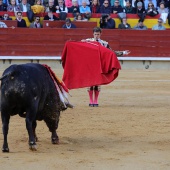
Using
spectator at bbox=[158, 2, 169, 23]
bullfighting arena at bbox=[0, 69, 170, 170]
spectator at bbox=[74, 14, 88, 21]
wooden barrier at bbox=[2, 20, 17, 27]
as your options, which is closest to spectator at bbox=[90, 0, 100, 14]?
spectator at bbox=[74, 14, 88, 21]

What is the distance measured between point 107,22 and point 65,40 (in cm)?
115

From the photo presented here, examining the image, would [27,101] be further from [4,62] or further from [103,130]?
[4,62]

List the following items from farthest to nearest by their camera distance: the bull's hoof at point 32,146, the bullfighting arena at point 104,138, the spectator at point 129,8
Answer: the spectator at point 129,8 → the bull's hoof at point 32,146 → the bullfighting arena at point 104,138

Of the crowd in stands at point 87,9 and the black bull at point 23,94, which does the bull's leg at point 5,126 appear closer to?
the black bull at point 23,94

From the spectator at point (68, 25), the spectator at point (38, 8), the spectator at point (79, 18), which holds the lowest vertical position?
the spectator at point (68, 25)

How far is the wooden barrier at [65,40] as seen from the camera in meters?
17.7

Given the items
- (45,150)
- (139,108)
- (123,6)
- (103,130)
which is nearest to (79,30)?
(123,6)

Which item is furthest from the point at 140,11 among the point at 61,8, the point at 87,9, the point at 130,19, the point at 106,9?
the point at 61,8

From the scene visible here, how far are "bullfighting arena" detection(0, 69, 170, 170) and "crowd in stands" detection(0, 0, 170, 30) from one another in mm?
6428

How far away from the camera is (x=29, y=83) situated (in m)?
5.68

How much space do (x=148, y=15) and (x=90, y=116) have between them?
9472 millimetres

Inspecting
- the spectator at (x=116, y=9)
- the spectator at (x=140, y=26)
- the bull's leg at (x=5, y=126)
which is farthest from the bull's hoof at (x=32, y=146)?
the spectator at (x=140, y=26)

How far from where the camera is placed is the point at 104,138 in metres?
6.73

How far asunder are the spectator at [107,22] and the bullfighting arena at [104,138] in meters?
6.40
